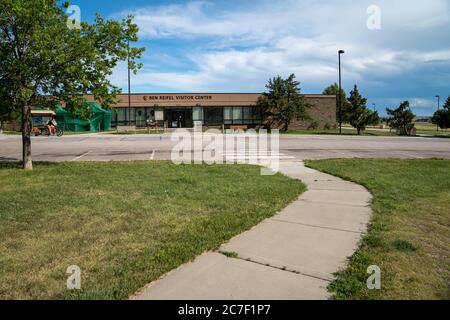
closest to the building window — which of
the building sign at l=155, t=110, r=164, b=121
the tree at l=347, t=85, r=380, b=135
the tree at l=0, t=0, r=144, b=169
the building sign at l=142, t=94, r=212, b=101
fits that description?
the building sign at l=142, t=94, r=212, b=101

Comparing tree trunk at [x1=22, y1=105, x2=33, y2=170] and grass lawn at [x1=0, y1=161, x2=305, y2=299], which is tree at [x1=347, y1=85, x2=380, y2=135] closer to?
grass lawn at [x1=0, y1=161, x2=305, y2=299]

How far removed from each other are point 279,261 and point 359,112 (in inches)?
1505

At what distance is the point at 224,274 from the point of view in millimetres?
3887

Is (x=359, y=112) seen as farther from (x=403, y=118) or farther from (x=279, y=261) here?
(x=279, y=261)

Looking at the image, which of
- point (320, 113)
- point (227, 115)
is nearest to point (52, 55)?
point (227, 115)

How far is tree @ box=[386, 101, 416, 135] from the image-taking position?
4298 centimetres

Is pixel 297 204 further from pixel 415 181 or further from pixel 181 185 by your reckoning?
pixel 415 181

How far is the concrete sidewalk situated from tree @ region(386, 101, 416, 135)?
41.1 metres

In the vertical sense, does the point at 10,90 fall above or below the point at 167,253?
above

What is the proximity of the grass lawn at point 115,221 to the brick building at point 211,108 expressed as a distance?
4114cm

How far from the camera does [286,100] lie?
44219 mm

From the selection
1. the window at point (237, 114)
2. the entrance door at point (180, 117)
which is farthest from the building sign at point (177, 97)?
the window at point (237, 114)
